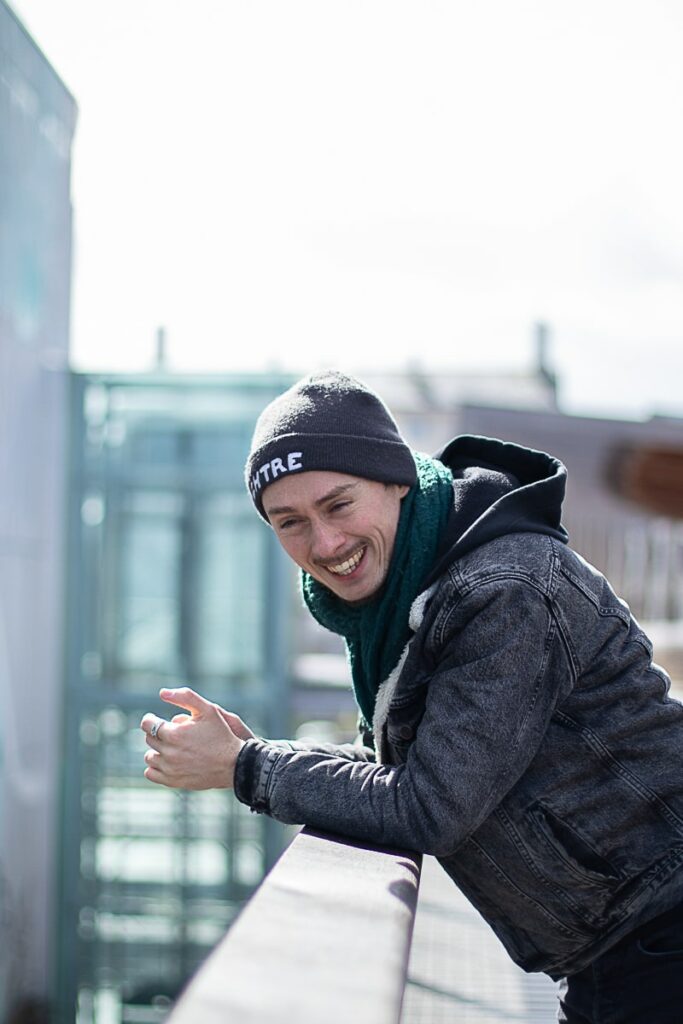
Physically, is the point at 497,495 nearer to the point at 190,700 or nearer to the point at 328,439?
the point at 328,439

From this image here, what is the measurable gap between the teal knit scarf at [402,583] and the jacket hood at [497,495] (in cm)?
2

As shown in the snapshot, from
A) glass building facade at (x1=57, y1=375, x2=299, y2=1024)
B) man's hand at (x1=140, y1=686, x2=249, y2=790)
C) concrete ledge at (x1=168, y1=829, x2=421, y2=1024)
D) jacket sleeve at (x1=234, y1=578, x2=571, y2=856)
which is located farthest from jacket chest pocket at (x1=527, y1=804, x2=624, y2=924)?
glass building facade at (x1=57, y1=375, x2=299, y2=1024)

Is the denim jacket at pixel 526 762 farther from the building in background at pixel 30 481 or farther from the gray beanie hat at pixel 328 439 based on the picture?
the building in background at pixel 30 481

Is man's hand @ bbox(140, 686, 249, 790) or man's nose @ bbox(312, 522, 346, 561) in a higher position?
man's nose @ bbox(312, 522, 346, 561)

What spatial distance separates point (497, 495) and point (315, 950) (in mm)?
910

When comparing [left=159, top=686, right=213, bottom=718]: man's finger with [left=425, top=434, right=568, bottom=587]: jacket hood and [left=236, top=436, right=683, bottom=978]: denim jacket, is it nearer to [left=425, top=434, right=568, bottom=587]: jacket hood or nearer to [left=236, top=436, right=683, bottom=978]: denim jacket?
[left=236, top=436, right=683, bottom=978]: denim jacket

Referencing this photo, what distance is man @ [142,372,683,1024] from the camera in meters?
1.63

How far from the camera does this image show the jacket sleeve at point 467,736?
1605mm

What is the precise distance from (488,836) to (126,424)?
359 inches

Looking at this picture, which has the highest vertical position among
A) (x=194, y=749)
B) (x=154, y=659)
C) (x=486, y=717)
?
(x=486, y=717)

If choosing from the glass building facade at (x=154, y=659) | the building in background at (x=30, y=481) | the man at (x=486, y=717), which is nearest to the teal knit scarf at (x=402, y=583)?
the man at (x=486, y=717)

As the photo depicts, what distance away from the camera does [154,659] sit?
1082 cm

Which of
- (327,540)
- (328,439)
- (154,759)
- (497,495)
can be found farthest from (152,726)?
(497,495)

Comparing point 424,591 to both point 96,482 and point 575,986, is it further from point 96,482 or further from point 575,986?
point 96,482
